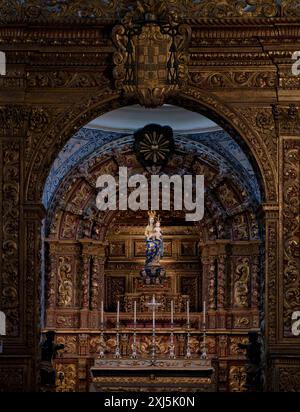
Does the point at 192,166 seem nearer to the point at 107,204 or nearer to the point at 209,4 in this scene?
the point at 107,204

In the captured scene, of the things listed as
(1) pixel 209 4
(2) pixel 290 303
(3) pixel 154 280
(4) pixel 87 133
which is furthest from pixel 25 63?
(3) pixel 154 280

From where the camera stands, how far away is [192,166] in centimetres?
1834

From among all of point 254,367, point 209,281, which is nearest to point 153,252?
point 209,281

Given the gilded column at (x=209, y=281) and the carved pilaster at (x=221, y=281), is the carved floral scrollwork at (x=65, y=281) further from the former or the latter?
the carved pilaster at (x=221, y=281)

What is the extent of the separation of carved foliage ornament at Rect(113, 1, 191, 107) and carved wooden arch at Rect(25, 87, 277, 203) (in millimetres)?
188

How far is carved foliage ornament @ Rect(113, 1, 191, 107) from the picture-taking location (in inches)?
496

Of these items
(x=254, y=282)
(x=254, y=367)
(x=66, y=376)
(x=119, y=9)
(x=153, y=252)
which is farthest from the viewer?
(x=153, y=252)

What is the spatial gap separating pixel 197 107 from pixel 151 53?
73cm

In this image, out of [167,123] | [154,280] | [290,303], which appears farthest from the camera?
[154,280]

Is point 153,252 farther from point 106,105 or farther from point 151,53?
point 151,53

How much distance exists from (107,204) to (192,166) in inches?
54.6

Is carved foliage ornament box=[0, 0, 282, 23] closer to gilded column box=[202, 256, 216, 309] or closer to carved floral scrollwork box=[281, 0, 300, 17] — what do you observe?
carved floral scrollwork box=[281, 0, 300, 17]

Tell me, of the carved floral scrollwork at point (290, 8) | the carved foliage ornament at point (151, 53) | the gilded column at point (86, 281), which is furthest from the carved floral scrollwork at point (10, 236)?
the gilded column at point (86, 281)

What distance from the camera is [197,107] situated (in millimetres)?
12844
